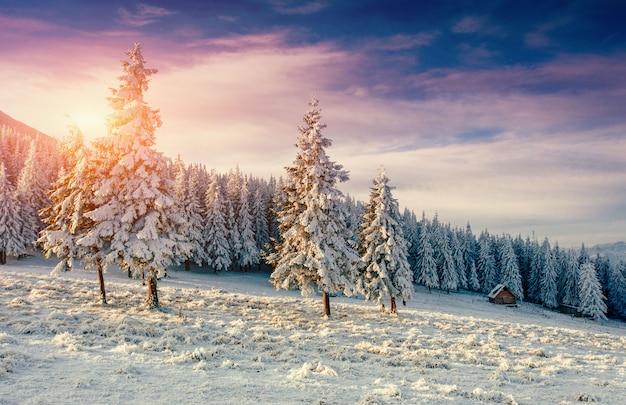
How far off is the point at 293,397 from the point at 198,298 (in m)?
21.8

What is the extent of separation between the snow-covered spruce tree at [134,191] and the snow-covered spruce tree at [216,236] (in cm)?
3667

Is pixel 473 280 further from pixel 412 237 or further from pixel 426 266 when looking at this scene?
pixel 426 266

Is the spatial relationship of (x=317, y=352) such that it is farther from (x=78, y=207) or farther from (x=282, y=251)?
(x=78, y=207)

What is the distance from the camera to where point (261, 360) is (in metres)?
14.4

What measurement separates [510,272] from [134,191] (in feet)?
287

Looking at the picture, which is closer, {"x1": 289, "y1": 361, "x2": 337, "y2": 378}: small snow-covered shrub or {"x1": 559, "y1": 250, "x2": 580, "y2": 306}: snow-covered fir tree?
{"x1": 289, "y1": 361, "x2": 337, "y2": 378}: small snow-covered shrub

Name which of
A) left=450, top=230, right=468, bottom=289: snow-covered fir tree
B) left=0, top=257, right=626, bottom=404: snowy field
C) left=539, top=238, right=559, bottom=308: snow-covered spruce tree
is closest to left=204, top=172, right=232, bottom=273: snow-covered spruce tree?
left=0, top=257, right=626, bottom=404: snowy field

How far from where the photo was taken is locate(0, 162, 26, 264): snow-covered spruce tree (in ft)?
172

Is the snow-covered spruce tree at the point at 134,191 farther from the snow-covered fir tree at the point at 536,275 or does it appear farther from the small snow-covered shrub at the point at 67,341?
the snow-covered fir tree at the point at 536,275

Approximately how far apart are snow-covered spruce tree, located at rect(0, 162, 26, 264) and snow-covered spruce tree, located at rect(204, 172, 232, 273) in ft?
88.0

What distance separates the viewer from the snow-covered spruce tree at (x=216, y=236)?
60.5 m

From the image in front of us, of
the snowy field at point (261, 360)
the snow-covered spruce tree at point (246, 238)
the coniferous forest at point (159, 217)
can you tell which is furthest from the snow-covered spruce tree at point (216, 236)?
the snowy field at point (261, 360)

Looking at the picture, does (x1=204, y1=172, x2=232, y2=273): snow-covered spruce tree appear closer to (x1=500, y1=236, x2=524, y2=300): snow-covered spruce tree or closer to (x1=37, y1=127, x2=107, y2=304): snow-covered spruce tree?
(x1=37, y1=127, x2=107, y2=304): snow-covered spruce tree

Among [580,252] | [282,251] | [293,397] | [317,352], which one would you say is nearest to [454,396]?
[293,397]
